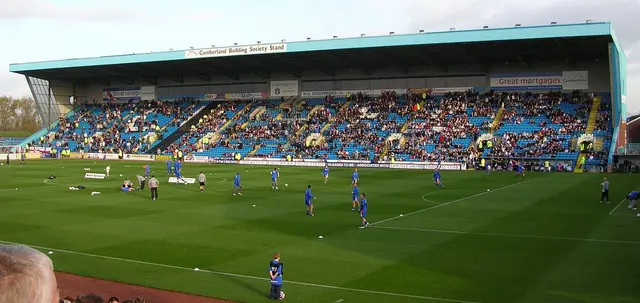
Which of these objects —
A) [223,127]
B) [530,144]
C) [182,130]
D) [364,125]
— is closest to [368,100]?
[364,125]

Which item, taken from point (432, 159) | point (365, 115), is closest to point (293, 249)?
point (432, 159)

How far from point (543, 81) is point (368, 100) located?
70.4 feet

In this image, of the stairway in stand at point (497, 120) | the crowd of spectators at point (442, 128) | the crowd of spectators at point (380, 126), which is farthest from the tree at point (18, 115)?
the stairway in stand at point (497, 120)

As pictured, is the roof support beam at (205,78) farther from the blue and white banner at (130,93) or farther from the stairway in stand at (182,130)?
the blue and white banner at (130,93)

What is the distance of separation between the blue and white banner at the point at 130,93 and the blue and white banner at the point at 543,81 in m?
51.7

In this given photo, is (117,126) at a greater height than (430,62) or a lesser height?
lesser

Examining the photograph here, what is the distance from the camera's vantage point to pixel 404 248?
1997 centimetres

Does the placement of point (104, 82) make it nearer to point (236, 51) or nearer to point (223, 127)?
point (223, 127)

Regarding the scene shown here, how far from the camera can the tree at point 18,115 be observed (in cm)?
12231

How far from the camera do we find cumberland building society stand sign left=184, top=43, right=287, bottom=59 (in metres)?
65.5

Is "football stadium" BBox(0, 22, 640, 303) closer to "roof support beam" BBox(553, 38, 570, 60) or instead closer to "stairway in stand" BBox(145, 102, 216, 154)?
"roof support beam" BBox(553, 38, 570, 60)

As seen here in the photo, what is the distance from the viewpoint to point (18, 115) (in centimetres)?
12531

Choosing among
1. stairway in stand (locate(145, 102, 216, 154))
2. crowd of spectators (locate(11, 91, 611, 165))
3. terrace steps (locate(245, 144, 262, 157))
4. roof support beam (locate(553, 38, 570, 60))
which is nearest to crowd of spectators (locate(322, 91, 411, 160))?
crowd of spectators (locate(11, 91, 611, 165))

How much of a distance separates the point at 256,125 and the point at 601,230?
5770 cm
